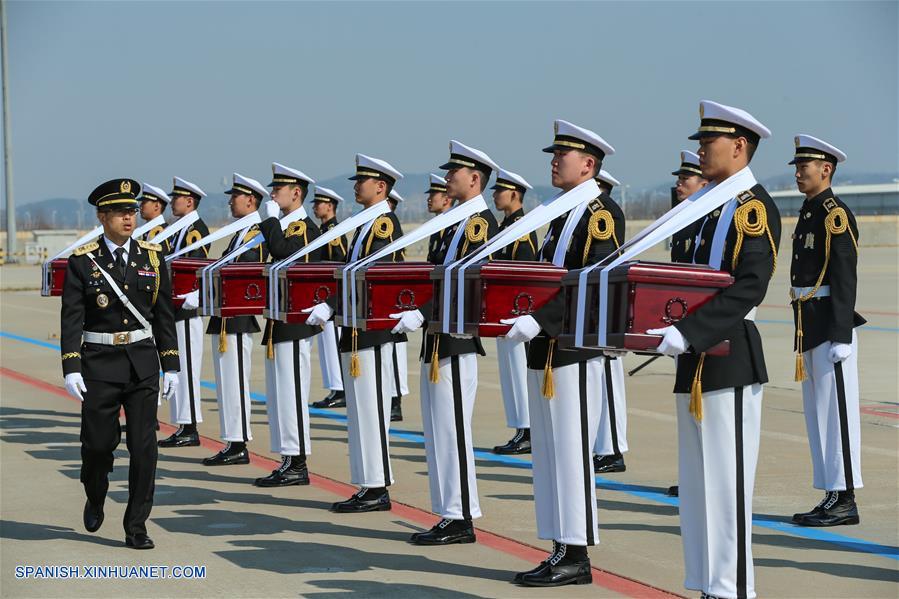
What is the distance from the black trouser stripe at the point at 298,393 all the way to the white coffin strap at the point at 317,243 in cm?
65

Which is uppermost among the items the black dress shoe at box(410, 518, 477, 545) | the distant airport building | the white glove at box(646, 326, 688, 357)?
the distant airport building

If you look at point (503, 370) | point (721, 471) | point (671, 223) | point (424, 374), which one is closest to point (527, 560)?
point (424, 374)

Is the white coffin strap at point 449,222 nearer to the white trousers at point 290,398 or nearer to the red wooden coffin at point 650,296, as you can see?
the white trousers at point 290,398

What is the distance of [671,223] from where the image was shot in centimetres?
522

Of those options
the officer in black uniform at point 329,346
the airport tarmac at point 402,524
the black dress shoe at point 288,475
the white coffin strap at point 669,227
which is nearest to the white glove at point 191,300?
the airport tarmac at point 402,524

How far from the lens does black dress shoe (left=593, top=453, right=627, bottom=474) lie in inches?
357

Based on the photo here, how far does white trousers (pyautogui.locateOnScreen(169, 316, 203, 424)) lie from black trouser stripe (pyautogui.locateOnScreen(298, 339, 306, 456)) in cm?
186

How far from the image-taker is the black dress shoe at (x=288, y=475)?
28.7 feet

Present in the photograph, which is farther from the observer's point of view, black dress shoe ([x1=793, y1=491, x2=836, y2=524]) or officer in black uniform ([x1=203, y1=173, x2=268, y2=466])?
officer in black uniform ([x1=203, y1=173, x2=268, y2=466])

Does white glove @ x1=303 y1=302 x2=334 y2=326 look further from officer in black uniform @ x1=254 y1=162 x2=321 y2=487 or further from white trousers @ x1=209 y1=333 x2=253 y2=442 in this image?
white trousers @ x1=209 y1=333 x2=253 y2=442

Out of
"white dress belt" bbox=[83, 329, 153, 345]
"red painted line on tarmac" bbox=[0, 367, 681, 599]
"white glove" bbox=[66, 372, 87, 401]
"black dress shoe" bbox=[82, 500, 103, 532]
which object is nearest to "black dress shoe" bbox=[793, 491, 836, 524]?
"red painted line on tarmac" bbox=[0, 367, 681, 599]

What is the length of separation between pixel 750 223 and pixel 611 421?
437 centimetres

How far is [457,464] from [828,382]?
237cm

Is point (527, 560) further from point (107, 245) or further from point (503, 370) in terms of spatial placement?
point (503, 370)
